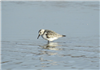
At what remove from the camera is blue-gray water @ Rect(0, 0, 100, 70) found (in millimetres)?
7180

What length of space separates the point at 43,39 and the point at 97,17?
5.31 meters

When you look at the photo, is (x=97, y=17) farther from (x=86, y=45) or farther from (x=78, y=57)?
(x=78, y=57)

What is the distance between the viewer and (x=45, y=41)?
11.3 meters

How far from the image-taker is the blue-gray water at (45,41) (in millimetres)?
7180

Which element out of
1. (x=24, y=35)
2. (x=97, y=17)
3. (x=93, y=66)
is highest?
(x=97, y=17)

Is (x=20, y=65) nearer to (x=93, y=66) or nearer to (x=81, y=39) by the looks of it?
(x=93, y=66)

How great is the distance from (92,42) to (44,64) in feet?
13.0

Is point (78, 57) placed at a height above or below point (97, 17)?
below

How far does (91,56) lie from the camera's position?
8062mm

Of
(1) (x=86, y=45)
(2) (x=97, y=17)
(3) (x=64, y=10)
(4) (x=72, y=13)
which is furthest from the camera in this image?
(3) (x=64, y=10)

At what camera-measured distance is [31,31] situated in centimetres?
1245

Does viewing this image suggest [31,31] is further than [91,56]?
Yes

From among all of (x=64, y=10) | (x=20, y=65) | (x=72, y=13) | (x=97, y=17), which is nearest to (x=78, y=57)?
(x=20, y=65)

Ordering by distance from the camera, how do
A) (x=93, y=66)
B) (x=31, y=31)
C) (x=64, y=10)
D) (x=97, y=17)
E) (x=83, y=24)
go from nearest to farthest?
(x=93, y=66) < (x=31, y=31) < (x=83, y=24) < (x=97, y=17) < (x=64, y=10)
